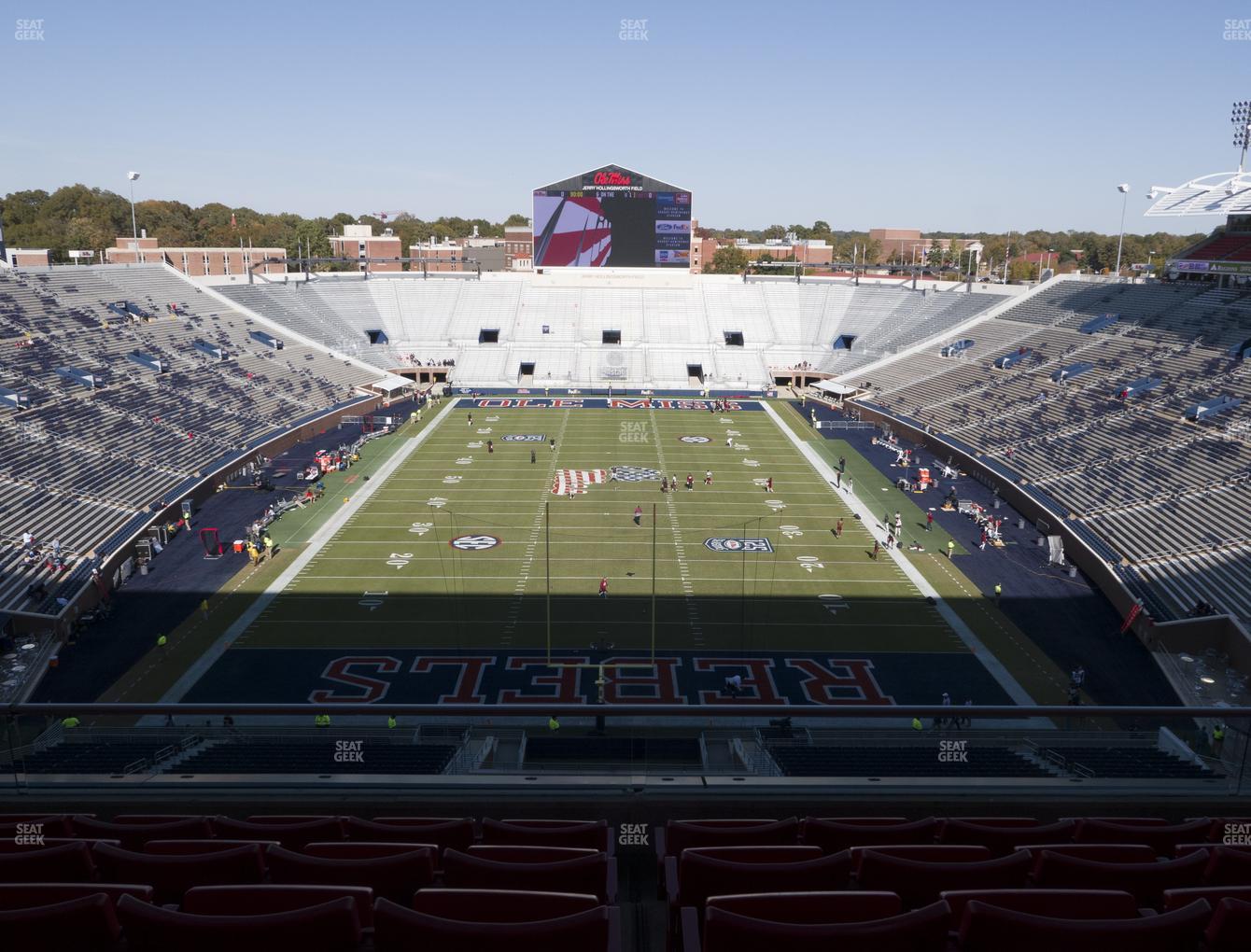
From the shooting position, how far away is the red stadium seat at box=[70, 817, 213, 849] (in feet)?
14.2

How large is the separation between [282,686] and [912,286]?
68.5 meters

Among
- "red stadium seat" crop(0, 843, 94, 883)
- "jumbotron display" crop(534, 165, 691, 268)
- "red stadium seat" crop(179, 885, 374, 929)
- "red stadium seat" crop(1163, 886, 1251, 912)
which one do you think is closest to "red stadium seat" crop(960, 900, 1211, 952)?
"red stadium seat" crop(1163, 886, 1251, 912)

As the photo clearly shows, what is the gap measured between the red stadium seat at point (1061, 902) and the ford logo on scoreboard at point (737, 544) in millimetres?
27090

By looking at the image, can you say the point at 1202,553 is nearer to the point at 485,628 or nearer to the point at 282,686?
the point at 485,628

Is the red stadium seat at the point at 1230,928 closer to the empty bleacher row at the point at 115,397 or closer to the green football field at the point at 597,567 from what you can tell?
the green football field at the point at 597,567

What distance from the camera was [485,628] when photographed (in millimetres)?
24312

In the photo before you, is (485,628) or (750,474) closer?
(485,628)

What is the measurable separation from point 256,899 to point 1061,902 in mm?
3012

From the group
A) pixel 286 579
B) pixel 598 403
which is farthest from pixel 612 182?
pixel 286 579

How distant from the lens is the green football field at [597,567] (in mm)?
24078

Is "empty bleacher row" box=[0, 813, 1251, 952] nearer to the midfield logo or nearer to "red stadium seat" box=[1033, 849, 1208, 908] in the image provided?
"red stadium seat" box=[1033, 849, 1208, 908]

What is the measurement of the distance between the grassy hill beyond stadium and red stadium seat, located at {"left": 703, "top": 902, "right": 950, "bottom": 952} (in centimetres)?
1747

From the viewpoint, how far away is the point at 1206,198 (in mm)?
46562

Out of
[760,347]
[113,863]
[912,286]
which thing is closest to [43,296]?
[760,347]
